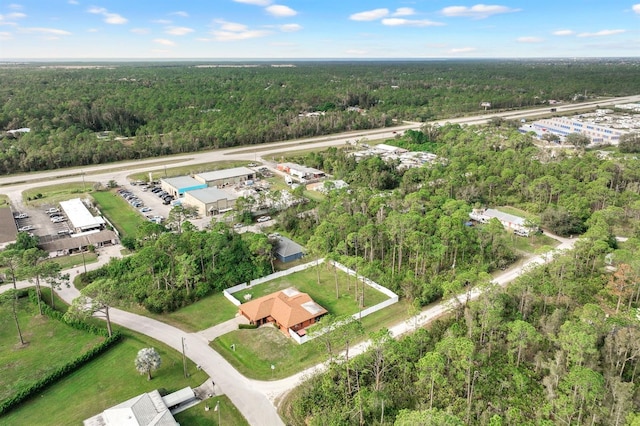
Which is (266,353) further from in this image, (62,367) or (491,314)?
(491,314)

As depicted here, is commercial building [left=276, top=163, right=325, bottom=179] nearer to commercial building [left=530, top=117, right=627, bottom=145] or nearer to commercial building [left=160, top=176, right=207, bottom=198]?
commercial building [left=160, top=176, right=207, bottom=198]

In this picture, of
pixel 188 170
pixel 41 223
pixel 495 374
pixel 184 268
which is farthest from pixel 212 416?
pixel 188 170

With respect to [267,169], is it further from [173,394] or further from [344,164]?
[173,394]

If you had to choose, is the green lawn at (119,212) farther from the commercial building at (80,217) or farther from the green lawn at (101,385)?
the green lawn at (101,385)

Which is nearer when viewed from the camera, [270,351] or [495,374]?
[495,374]

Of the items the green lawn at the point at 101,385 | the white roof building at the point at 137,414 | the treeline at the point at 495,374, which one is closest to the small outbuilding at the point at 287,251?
the green lawn at the point at 101,385

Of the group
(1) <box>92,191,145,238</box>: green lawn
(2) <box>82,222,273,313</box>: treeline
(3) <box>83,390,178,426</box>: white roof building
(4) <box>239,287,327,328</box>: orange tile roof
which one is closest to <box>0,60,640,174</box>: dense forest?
(1) <box>92,191,145,238</box>: green lawn
